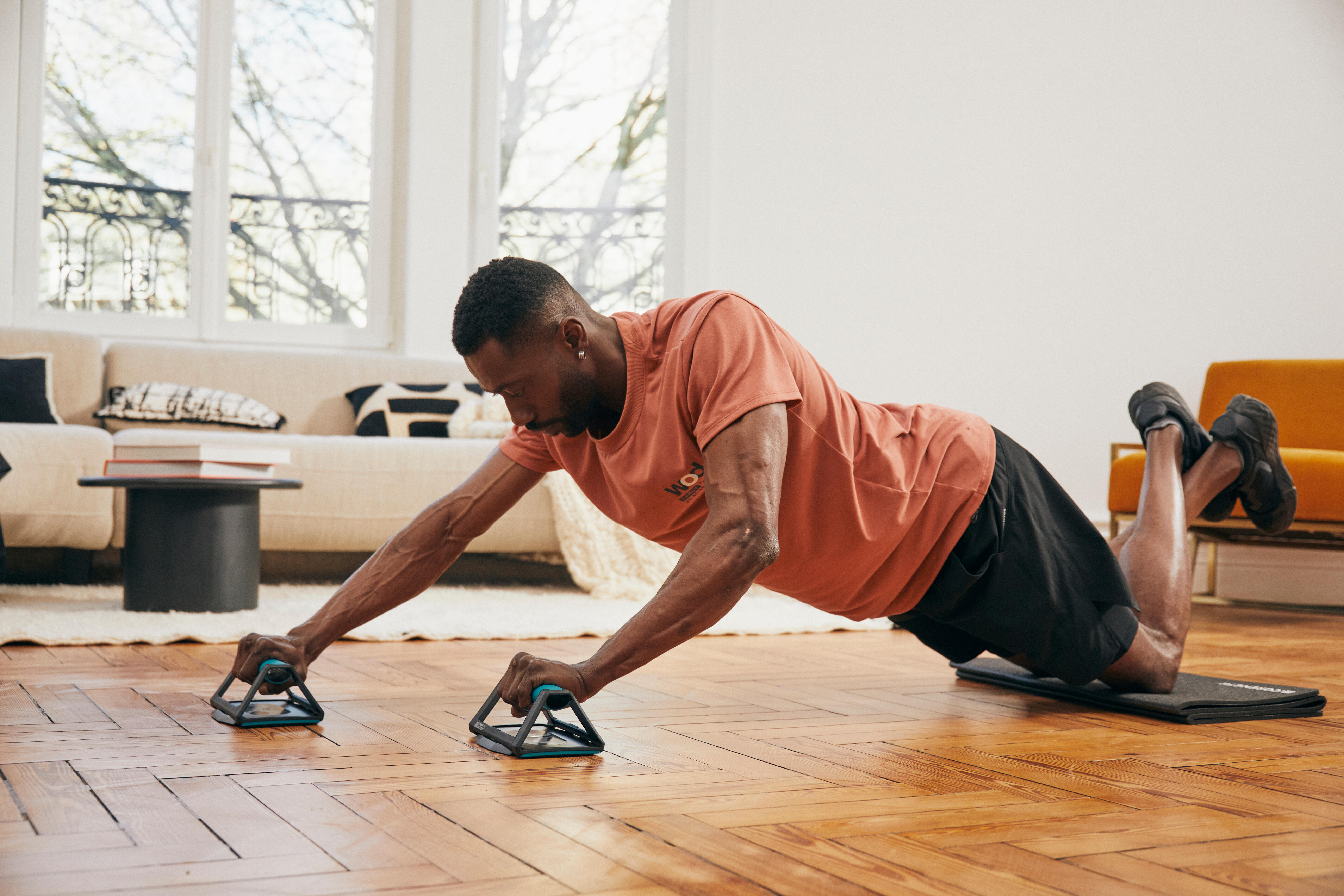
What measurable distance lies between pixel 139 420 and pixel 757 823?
318 cm

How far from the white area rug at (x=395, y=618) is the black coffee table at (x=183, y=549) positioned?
4 centimetres

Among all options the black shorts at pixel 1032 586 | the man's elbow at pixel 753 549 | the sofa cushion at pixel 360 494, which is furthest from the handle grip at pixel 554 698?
the sofa cushion at pixel 360 494

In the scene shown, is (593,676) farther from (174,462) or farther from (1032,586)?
(174,462)

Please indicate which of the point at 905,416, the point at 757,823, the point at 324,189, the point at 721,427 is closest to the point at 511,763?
the point at 757,823

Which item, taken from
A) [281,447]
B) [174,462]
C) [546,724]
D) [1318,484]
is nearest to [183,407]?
[281,447]

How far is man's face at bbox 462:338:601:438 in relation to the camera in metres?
1.28

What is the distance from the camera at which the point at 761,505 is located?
1.22 m

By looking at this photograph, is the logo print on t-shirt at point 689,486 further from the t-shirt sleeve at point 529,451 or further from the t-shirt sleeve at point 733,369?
the t-shirt sleeve at point 529,451

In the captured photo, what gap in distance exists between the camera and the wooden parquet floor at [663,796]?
908 mm

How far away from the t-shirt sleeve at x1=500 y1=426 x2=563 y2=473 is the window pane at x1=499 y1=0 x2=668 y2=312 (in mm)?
3504

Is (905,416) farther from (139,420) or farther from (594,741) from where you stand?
(139,420)

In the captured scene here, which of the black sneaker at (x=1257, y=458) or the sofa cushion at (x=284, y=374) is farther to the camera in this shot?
the sofa cushion at (x=284, y=374)

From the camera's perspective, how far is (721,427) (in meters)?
1.25

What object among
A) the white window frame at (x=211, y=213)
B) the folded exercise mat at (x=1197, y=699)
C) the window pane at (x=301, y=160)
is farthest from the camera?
the window pane at (x=301, y=160)
